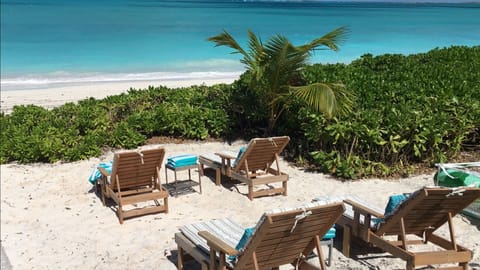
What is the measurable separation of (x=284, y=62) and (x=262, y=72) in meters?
0.45

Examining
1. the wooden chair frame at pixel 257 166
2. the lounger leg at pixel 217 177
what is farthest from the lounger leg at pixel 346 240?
the lounger leg at pixel 217 177

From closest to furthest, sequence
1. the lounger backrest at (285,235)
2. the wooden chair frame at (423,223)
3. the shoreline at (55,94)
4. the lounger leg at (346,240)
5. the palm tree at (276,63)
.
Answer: the lounger backrest at (285,235), the wooden chair frame at (423,223), the lounger leg at (346,240), the palm tree at (276,63), the shoreline at (55,94)

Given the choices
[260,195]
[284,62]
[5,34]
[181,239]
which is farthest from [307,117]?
[5,34]

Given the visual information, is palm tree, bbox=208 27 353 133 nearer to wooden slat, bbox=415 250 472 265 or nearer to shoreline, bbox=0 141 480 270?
shoreline, bbox=0 141 480 270

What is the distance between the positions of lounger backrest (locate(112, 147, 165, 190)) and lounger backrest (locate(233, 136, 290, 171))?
134 centimetres

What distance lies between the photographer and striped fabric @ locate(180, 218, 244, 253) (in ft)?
17.1

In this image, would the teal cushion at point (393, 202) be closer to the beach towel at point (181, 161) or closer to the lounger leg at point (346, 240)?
the lounger leg at point (346, 240)

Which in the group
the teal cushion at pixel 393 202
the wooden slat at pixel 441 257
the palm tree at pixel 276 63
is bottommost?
the wooden slat at pixel 441 257

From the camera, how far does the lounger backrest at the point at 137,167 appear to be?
7074mm

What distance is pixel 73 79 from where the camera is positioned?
25188mm

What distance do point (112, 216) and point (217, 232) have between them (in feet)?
8.13

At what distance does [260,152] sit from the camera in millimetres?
8047

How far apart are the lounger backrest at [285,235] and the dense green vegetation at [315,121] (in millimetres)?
4006

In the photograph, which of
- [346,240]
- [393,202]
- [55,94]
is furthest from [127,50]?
[393,202]
